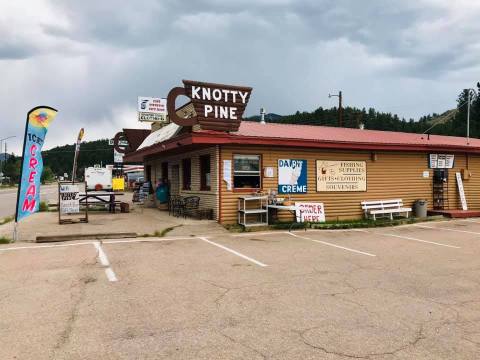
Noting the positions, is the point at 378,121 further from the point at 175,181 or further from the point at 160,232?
the point at 160,232

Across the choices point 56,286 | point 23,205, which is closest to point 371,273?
point 56,286

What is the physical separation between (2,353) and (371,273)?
6049mm

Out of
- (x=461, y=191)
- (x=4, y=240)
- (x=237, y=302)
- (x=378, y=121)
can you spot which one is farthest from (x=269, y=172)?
(x=378, y=121)

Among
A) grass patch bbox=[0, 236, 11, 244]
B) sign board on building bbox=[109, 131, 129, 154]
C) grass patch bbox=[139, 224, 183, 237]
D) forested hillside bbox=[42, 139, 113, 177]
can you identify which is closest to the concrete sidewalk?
grass patch bbox=[139, 224, 183, 237]

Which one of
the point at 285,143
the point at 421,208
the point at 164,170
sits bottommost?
the point at 421,208

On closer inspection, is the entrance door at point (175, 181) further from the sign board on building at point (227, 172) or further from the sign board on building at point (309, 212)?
the sign board on building at point (309, 212)

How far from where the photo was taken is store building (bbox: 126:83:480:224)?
14.7 metres

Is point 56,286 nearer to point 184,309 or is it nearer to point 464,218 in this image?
point 184,309

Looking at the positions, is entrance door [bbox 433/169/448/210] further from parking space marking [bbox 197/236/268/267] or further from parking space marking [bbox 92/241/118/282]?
parking space marking [bbox 92/241/118/282]

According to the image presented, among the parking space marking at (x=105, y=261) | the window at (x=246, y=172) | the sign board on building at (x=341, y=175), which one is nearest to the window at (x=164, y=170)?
the window at (x=246, y=172)

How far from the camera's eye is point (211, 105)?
14406 mm

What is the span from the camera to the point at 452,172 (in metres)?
19.7

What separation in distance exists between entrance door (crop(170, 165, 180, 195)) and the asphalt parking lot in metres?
8.93

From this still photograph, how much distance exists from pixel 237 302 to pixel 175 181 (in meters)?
14.3
